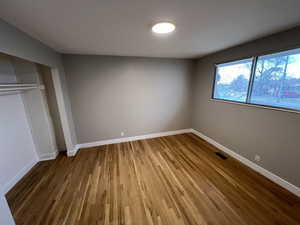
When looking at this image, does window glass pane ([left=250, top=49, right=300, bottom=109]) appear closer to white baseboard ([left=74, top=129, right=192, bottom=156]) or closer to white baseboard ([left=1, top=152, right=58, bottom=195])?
white baseboard ([left=74, top=129, right=192, bottom=156])

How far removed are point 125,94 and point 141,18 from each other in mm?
2014

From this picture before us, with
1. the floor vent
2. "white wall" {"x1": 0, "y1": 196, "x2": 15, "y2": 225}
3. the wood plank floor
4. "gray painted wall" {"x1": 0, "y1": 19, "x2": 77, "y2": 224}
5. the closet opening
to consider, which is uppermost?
"gray painted wall" {"x1": 0, "y1": 19, "x2": 77, "y2": 224}

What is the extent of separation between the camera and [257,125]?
212 cm

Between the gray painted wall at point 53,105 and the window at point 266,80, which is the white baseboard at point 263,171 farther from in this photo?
the gray painted wall at point 53,105

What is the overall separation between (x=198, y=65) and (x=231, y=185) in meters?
3.03

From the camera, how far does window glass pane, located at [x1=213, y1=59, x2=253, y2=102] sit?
2320 millimetres

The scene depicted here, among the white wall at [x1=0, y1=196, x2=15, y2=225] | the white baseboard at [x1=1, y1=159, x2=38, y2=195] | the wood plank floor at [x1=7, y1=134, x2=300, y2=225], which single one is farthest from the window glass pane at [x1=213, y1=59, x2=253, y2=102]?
the white baseboard at [x1=1, y1=159, x2=38, y2=195]

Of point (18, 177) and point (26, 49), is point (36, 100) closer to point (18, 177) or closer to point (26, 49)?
point (26, 49)

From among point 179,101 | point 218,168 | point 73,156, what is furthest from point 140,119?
point 218,168

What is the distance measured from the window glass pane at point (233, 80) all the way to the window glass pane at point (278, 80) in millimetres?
183

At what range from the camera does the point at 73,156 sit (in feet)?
9.09

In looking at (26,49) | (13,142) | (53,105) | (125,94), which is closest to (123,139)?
(125,94)

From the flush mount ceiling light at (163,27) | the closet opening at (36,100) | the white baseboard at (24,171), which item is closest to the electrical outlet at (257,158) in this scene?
the flush mount ceiling light at (163,27)

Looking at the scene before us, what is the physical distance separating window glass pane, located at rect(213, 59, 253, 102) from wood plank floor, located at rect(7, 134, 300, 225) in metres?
1.39
